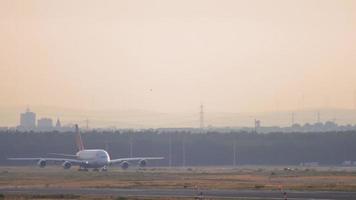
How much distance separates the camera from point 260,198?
70.1 metres

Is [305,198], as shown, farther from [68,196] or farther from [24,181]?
[24,181]

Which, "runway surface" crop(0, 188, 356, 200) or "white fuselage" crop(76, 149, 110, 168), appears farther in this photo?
"white fuselage" crop(76, 149, 110, 168)

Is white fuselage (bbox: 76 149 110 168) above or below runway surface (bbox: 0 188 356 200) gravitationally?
above

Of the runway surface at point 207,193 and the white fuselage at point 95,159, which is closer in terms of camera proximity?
the runway surface at point 207,193

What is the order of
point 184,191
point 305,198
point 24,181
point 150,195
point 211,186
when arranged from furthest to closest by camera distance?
point 24,181 < point 211,186 < point 184,191 < point 150,195 < point 305,198

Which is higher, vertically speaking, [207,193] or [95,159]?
[95,159]

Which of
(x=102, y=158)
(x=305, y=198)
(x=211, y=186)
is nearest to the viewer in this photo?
(x=305, y=198)

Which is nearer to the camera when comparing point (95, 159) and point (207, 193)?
point (207, 193)

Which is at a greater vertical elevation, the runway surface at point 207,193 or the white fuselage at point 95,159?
the white fuselage at point 95,159

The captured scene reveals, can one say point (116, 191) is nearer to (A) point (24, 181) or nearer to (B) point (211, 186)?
(B) point (211, 186)

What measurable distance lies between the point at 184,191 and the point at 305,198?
13.4 meters

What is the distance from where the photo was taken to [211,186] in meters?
89.4

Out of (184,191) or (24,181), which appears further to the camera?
(24,181)

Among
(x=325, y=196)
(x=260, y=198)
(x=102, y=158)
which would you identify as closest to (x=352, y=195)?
(x=325, y=196)
